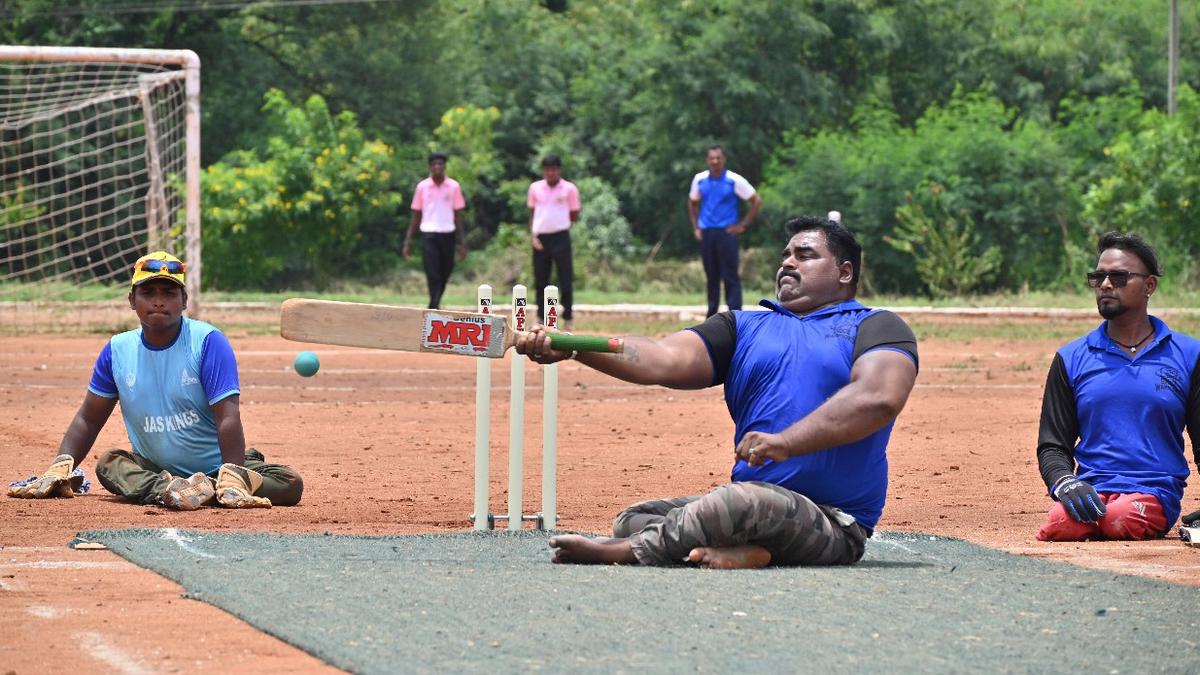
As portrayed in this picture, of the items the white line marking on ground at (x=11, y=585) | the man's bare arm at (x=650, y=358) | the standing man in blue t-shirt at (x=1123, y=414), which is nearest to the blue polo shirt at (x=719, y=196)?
the standing man in blue t-shirt at (x=1123, y=414)

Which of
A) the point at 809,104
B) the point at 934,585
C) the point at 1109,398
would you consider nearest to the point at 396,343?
the point at 934,585

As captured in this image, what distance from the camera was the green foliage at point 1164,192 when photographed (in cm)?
2623

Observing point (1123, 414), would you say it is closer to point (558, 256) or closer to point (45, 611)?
point (45, 611)

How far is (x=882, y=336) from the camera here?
20.2 ft

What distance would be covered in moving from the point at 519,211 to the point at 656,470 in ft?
88.2

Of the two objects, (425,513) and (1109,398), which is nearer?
(1109,398)

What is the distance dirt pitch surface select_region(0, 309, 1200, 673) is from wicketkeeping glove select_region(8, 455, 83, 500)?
14cm

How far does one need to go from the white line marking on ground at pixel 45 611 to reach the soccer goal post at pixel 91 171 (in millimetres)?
13630

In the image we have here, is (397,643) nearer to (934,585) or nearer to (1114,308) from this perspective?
(934,585)

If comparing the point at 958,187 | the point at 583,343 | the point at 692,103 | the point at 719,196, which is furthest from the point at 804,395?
the point at 692,103

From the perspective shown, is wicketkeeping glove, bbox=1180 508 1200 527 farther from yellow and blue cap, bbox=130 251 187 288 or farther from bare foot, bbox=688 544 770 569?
yellow and blue cap, bbox=130 251 187 288

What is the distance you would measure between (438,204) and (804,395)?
49.3 ft

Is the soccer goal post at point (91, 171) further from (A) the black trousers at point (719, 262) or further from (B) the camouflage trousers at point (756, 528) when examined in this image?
(B) the camouflage trousers at point (756, 528)

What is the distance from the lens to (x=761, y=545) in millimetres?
6148
